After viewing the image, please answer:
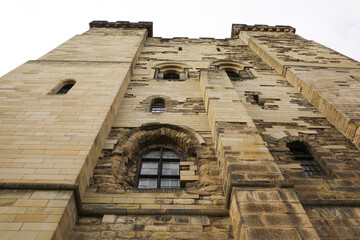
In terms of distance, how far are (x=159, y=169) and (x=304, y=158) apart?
11.0ft

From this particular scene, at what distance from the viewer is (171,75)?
10.5 metres

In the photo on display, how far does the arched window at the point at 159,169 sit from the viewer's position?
16.1ft

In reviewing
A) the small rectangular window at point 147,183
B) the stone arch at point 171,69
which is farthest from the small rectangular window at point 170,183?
the stone arch at point 171,69

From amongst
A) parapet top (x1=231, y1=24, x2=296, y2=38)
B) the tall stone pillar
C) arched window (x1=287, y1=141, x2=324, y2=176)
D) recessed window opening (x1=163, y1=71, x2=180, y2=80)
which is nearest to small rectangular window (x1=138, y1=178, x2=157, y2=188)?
the tall stone pillar

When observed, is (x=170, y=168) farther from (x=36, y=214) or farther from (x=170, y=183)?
(x=36, y=214)

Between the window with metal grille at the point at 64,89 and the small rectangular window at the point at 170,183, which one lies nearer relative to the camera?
the small rectangular window at the point at 170,183

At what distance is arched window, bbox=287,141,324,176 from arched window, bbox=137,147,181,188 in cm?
277

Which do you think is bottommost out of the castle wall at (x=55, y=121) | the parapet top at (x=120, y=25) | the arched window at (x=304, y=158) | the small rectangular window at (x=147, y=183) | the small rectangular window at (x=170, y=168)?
the small rectangular window at (x=147, y=183)

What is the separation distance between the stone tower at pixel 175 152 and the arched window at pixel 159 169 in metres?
0.03

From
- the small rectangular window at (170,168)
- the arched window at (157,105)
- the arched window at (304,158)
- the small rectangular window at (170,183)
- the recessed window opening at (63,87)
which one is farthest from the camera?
the arched window at (157,105)

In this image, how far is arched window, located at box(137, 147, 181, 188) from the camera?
4.92 metres

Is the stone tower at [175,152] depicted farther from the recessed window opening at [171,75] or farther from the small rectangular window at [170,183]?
the recessed window opening at [171,75]

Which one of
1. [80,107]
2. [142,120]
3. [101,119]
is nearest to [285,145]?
[142,120]

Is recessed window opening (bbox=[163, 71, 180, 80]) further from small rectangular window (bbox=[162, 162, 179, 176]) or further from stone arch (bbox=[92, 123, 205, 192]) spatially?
small rectangular window (bbox=[162, 162, 179, 176])
